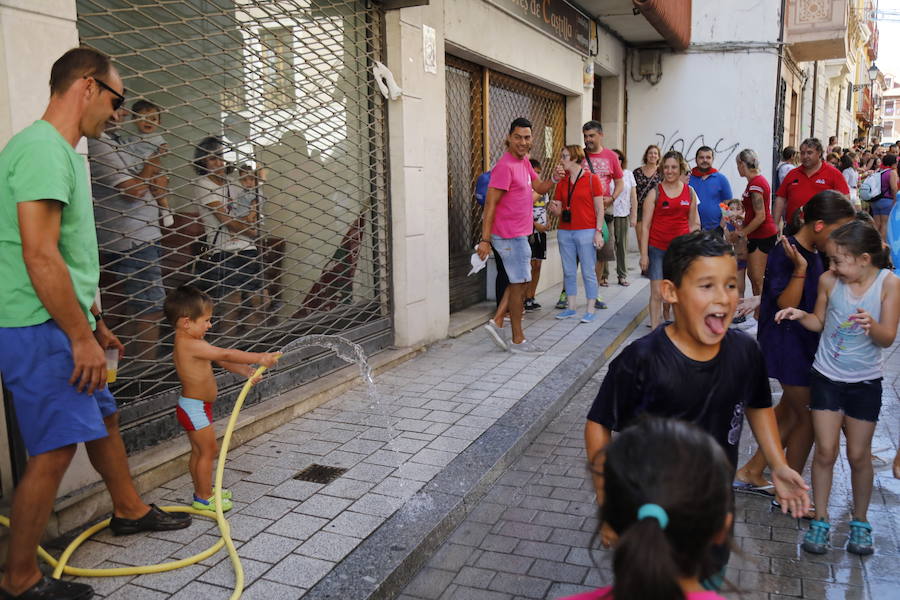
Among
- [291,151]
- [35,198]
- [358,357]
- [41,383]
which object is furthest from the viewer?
[358,357]

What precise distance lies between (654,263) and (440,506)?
15.5 ft

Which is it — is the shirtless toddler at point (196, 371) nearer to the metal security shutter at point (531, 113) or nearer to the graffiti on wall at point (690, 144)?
the metal security shutter at point (531, 113)

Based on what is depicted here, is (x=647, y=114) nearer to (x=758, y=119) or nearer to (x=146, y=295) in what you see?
(x=758, y=119)

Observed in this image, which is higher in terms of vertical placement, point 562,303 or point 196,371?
point 196,371

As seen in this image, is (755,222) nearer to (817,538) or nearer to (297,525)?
(817,538)

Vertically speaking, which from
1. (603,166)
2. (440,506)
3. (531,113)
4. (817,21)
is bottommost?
(440,506)

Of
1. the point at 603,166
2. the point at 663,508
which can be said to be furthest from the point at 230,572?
the point at 603,166

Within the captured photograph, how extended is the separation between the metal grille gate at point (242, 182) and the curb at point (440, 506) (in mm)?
1527

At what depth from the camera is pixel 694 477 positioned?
1391mm

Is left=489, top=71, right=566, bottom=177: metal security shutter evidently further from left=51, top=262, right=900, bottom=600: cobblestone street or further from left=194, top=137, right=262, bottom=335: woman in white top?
left=194, top=137, right=262, bottom=335: woman in white top

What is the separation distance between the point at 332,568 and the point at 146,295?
6.90ft

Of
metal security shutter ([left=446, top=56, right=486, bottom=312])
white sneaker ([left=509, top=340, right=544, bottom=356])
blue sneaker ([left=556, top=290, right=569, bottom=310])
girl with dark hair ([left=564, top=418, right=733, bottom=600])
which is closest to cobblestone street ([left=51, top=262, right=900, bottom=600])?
white sneaker ([left=509, top=340, right=544, bottom=356])

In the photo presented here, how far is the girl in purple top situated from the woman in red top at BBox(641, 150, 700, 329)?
3642 mm

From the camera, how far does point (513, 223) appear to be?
23.4 feet
